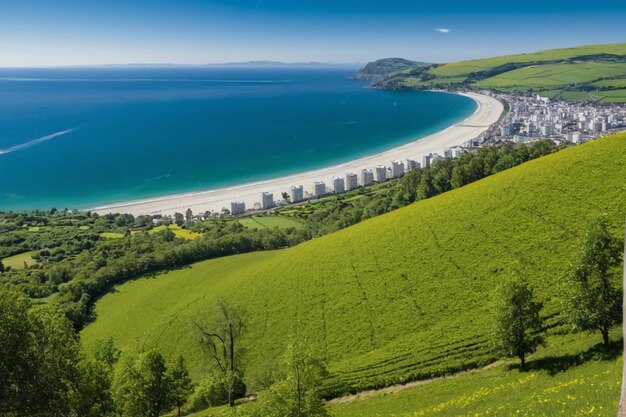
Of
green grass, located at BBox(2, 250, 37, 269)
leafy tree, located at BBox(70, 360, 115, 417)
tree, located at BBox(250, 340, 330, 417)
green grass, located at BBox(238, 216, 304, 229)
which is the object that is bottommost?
green grass, located at BBox(2, 250, 37, 269)

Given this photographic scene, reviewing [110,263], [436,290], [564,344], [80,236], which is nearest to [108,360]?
[436,290]

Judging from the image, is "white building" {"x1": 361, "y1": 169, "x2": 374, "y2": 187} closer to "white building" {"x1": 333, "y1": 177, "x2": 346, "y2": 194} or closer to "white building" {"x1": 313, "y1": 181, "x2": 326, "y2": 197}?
"white building" {"x1": 333, "y1": 177, "x2": 346, "y2": 194}

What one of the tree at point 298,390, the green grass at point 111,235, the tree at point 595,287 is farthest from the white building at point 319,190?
the tree at point 298,390

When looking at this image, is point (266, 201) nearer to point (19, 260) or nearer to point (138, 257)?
point (138, 257)

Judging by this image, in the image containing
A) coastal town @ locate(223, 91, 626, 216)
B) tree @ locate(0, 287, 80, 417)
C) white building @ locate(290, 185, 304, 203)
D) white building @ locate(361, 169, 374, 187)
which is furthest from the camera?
white building @ locate(361, 169, 374, 187)

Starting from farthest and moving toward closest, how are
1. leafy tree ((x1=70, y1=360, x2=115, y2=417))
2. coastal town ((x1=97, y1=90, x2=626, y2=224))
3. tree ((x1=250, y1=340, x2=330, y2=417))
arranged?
coastal town ((x1=97, y1=90, x2=626, y2=224))
leafy tree ((x1=70, y1=360, x2=115, y2=417))
tree ((x1=250, y1=340, x2=330, y2=417))

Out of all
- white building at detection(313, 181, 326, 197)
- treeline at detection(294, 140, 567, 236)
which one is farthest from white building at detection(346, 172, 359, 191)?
treeline at detection(294, 140, 567, 236)

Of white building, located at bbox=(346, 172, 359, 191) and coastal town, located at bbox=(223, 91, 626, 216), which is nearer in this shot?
coastal town, located at bbox=(223, 91, 626, 216)

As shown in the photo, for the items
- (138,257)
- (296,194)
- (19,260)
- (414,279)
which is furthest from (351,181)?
(414,279)
